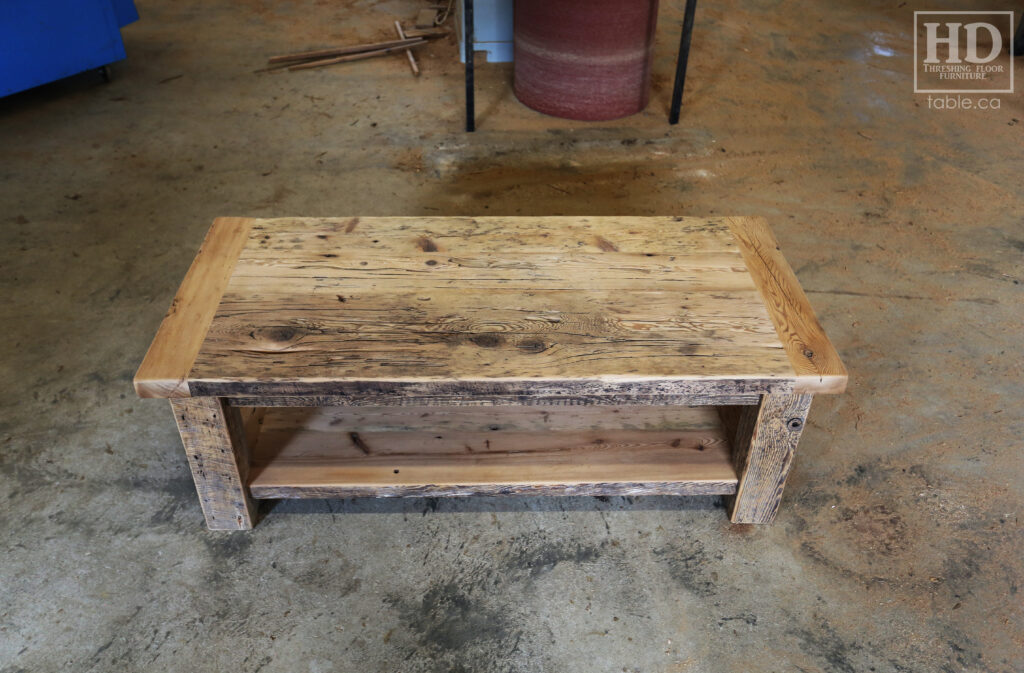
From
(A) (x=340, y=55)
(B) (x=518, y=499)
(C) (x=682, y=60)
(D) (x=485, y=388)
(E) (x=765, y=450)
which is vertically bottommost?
(B) (x=518, y=499)

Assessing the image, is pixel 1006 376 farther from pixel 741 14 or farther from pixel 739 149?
pixel 741 14

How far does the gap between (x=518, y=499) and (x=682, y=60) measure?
2.66 m

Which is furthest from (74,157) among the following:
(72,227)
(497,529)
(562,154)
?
(497,529)

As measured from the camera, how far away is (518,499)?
2229 millimetres

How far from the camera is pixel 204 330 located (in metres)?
1.87

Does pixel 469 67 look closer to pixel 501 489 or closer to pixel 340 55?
pixel 340 55

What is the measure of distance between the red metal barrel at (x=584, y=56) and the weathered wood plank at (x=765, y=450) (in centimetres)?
239

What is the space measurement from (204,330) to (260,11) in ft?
14.6

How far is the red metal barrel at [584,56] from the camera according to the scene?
12.5 feet

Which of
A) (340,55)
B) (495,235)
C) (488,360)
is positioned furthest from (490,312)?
(340,55)

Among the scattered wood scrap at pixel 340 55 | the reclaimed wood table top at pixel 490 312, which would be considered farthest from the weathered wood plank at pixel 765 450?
the scattered wood scrap at pixel 340 55

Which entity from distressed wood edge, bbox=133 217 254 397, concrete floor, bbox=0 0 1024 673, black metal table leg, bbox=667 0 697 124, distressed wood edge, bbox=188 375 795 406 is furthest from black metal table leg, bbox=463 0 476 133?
distressed wood edge, bbox=188 375 795 406

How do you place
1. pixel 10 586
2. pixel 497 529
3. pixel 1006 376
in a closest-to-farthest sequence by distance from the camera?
pixel 10 586, pixel 497 529, pixel 1006 376

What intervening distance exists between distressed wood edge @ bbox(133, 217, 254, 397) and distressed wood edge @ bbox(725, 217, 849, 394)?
4.49 feet
